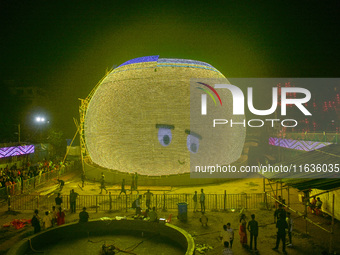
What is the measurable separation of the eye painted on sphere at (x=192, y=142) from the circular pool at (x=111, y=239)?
9068 millimetres

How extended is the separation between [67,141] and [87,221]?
2720 cm

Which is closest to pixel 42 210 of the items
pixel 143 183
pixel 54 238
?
pixel 54 238

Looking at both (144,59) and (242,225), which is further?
(144,59)

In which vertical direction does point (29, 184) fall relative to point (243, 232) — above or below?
below

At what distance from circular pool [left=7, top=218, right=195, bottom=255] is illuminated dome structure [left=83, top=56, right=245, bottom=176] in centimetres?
840

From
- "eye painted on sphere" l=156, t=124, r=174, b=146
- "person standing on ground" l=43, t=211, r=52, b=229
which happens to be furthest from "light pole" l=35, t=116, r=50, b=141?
"person standing on ground" l=43, t=211, r=52, b=229

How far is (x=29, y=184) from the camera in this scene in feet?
54.4

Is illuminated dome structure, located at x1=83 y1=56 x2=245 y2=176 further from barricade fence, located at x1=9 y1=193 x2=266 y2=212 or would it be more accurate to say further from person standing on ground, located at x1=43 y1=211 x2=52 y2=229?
person standing on ground, located at x1=43 y1=211 x2=52 y2=229

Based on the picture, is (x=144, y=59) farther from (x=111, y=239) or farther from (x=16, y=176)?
(x=111, y=239)

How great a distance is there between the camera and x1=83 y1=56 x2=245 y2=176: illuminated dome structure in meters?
17.9

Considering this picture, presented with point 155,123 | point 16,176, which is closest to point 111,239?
point 155,123

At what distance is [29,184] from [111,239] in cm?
1028

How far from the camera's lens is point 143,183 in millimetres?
17391

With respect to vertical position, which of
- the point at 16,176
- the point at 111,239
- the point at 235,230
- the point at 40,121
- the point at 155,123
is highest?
the point at 40,121
